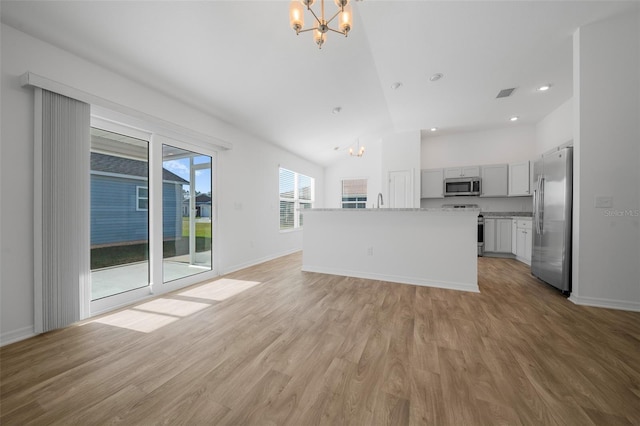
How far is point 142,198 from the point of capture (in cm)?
295

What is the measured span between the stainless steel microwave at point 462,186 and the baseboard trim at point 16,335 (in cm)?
698

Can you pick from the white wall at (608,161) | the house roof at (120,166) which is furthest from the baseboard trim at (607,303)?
the house roof at (120,166)

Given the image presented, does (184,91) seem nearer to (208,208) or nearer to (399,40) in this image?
(208,208)

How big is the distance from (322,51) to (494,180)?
5.00 m

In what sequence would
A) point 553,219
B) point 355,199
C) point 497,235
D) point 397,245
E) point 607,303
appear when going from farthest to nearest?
point 355,199 < point 497,235 < point 397,245 < point 553,219 < point 607,303

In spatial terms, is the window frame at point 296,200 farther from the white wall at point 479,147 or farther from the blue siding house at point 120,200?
the white wall at point 479,147

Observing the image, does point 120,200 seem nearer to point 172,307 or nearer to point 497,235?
A: point 172,307

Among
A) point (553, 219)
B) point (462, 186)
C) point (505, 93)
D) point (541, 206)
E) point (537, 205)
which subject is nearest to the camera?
point (553, 219)

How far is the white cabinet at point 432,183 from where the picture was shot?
5.89m

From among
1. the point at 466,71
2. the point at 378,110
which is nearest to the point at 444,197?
the point at 378,110

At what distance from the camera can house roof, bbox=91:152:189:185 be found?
8.39 ft

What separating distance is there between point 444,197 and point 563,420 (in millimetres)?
5346

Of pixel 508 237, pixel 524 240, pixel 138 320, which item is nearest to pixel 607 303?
pixel 524 240

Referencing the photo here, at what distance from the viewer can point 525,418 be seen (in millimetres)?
1194
